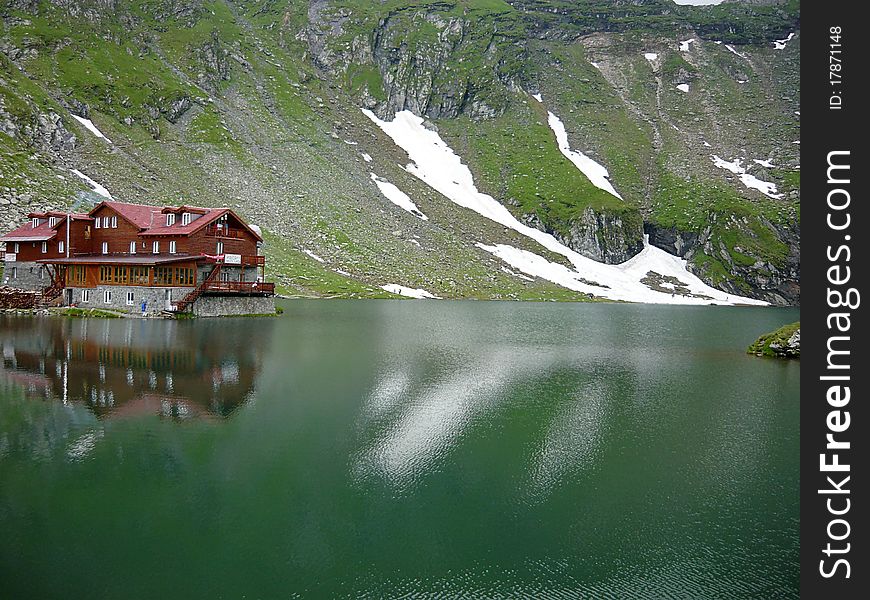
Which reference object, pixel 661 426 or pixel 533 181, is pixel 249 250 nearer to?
pixel 661 426

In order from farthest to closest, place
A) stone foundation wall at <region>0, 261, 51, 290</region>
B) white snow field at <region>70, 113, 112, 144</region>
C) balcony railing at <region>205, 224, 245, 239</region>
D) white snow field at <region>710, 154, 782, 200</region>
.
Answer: white snow field at <region>710, 154, 782, 200</region> → white snow field at <region>70, 113, 112, 144</region> → balcony railing at <region>205, 224, 245, 239</region> → stone foundation wall at <region>0, 261, 51, 290</region>

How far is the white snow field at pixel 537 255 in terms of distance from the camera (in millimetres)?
125794

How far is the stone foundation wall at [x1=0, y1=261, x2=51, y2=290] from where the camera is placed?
62.8 metres

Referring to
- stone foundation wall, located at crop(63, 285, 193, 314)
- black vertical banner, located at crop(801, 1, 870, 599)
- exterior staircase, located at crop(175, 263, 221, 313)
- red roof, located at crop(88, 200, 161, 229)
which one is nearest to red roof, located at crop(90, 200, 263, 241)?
red roof, located at crop(88, 200, 161, 229)

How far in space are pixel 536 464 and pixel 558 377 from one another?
15.1 m

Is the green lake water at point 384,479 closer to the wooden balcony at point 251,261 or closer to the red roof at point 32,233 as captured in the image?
the wooden balcony at point 251,261

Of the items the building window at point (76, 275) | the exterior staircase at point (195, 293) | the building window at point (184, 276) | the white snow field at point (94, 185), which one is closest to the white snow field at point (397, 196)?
the white snow field at point (94, 185)

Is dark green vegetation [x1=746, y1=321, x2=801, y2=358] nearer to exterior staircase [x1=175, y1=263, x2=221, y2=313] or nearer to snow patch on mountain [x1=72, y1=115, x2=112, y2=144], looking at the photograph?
exterior staircase [x1=175, y1=263, x2=221, y2=313]

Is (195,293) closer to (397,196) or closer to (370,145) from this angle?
(397,196)

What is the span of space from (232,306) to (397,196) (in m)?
72.5

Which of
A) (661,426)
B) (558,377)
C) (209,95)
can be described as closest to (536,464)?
(661,426)

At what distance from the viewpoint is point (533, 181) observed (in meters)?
158

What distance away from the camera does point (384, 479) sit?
59.0 feet

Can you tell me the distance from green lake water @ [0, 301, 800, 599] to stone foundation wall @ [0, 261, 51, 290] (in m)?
30.1
